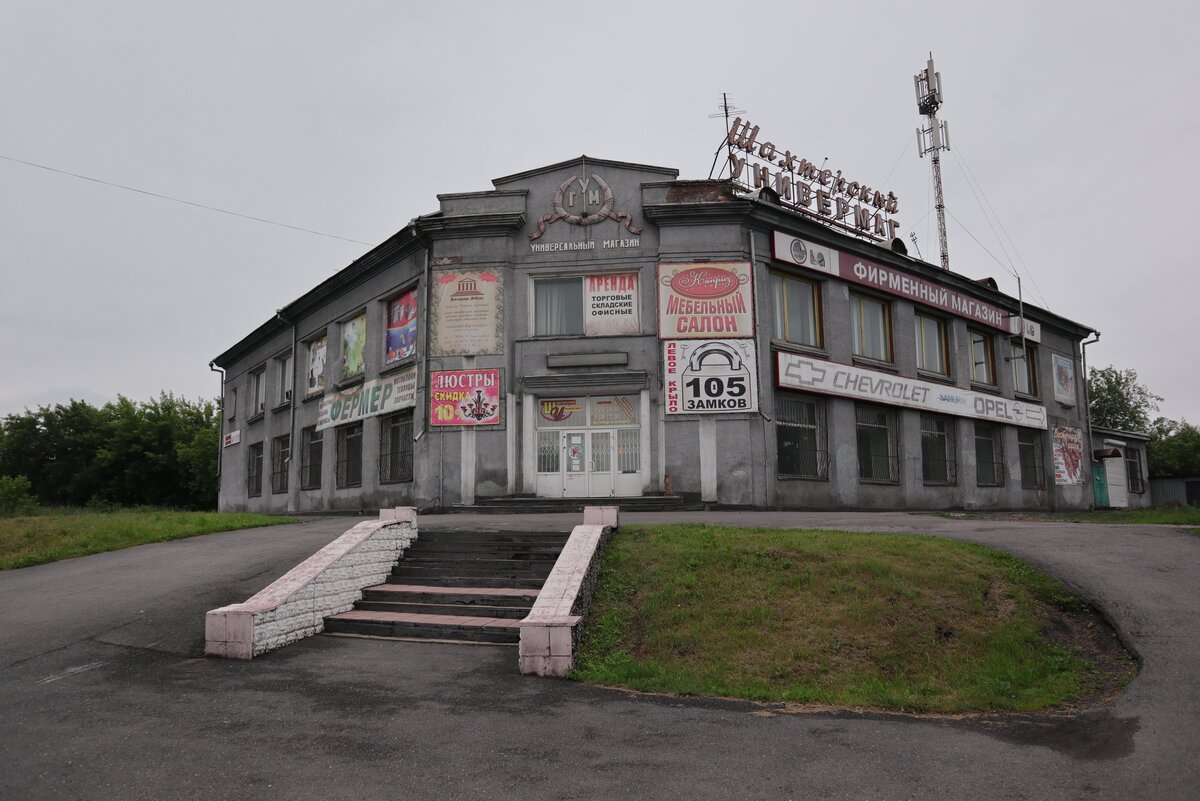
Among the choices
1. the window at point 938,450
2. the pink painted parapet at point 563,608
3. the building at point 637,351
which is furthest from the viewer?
the window at point 938,450

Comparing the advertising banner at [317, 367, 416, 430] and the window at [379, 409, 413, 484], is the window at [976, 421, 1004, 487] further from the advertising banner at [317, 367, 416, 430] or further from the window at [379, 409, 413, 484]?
the advertising banner at [317, 367, 416, 430]

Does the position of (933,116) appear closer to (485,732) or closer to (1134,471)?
(1134,471)

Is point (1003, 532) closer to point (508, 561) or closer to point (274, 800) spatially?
point (508, 561)

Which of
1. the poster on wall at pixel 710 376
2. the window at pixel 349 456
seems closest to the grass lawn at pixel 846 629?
the poster on wall at pixel 710 376

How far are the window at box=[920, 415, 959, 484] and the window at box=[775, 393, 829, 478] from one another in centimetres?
441

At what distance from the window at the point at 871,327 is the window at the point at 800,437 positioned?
2781 millimetres

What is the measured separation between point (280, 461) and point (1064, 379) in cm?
2884

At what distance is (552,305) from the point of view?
21.3 metres

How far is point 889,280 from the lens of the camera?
80.2ft

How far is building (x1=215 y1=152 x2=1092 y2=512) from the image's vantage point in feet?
66.6

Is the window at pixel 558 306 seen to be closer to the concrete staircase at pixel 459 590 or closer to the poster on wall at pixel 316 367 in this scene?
the concrete staircase at pixel 459 590

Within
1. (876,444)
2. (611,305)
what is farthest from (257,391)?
(876,444)

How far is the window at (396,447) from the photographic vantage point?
74.0 feet

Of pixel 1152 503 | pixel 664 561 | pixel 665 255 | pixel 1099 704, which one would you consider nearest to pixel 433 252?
pixel 665 255
